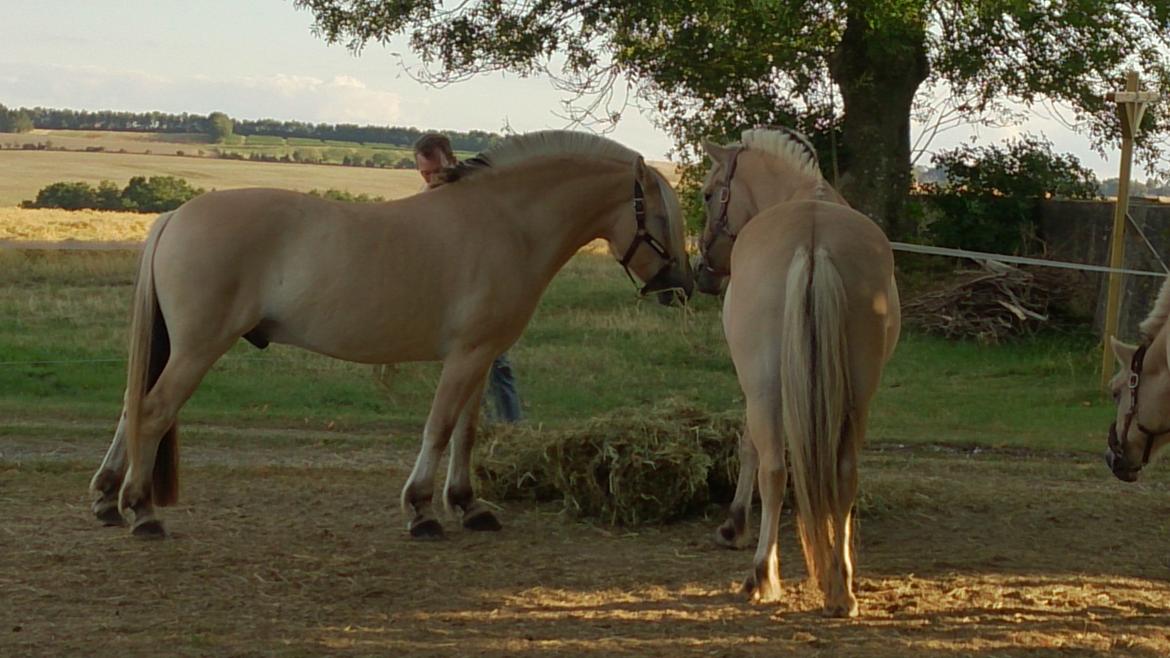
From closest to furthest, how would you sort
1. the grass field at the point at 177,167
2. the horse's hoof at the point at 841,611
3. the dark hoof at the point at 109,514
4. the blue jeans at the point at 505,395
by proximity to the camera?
the horse's hoof at the point at 841,611, the dark hoof at the point at 109,514, the blue jeans at the point at 505,395, the grass field at the point at 177,167

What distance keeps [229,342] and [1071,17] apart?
1081cm

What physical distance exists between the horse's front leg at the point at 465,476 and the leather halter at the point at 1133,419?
120 inches

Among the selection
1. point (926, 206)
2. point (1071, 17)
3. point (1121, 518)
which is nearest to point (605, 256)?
point (926, 206)

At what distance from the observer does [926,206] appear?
1617 cm

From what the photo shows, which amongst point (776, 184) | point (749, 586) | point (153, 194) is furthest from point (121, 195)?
point (749, 586)

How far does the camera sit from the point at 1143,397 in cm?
559

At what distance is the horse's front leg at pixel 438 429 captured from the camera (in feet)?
20.4

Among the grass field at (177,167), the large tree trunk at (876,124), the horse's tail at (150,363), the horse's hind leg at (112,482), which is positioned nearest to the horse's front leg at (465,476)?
the horse's tail at (150,363)

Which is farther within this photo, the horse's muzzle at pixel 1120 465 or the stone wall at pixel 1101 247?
the stone wall at pixel 1101 247

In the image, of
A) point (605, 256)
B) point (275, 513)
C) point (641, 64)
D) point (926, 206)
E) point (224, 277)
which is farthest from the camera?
point (605, 256)

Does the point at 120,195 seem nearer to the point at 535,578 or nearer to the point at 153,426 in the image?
the point at 153,426

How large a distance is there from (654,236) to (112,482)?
302 centimetres

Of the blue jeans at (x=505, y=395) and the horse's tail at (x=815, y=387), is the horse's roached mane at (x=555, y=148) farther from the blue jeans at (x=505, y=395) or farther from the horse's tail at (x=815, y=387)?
the blue jeans at (x=505, y=395)

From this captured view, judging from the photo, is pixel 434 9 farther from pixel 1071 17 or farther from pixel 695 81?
pixel 1071 17
